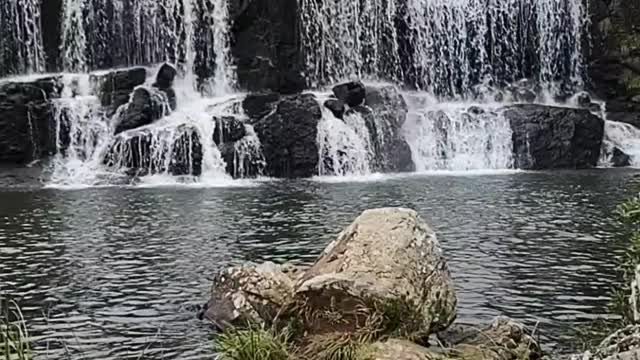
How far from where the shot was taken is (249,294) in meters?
11.9

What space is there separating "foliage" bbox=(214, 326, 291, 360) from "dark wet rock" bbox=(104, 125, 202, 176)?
25431 millimetres

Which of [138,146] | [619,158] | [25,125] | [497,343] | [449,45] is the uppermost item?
[449,45]

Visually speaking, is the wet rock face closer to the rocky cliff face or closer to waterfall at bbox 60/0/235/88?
waterfall at bbox 60/0/235/88

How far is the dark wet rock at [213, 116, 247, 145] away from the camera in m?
35.5

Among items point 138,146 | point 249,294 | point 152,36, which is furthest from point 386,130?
point 249,294

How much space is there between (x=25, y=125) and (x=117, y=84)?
391 cm

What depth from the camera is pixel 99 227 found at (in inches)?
820

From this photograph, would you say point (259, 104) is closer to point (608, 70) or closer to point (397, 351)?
point (608, 70)

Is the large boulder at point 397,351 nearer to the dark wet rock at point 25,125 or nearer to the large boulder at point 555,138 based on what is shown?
the dark wet rock at point 25,125

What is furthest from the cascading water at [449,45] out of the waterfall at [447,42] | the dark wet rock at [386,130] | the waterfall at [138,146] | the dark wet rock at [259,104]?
the waterfall at [138,146]

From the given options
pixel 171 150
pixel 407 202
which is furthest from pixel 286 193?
pixel 171 150

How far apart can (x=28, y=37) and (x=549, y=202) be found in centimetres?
2593

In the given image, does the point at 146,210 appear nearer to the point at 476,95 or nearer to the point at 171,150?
the point at 171,150

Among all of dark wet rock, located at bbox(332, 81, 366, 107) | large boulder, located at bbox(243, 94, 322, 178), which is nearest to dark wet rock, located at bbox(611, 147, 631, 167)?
dark wet rock, located at bbox(332, 81, 366, 107)
